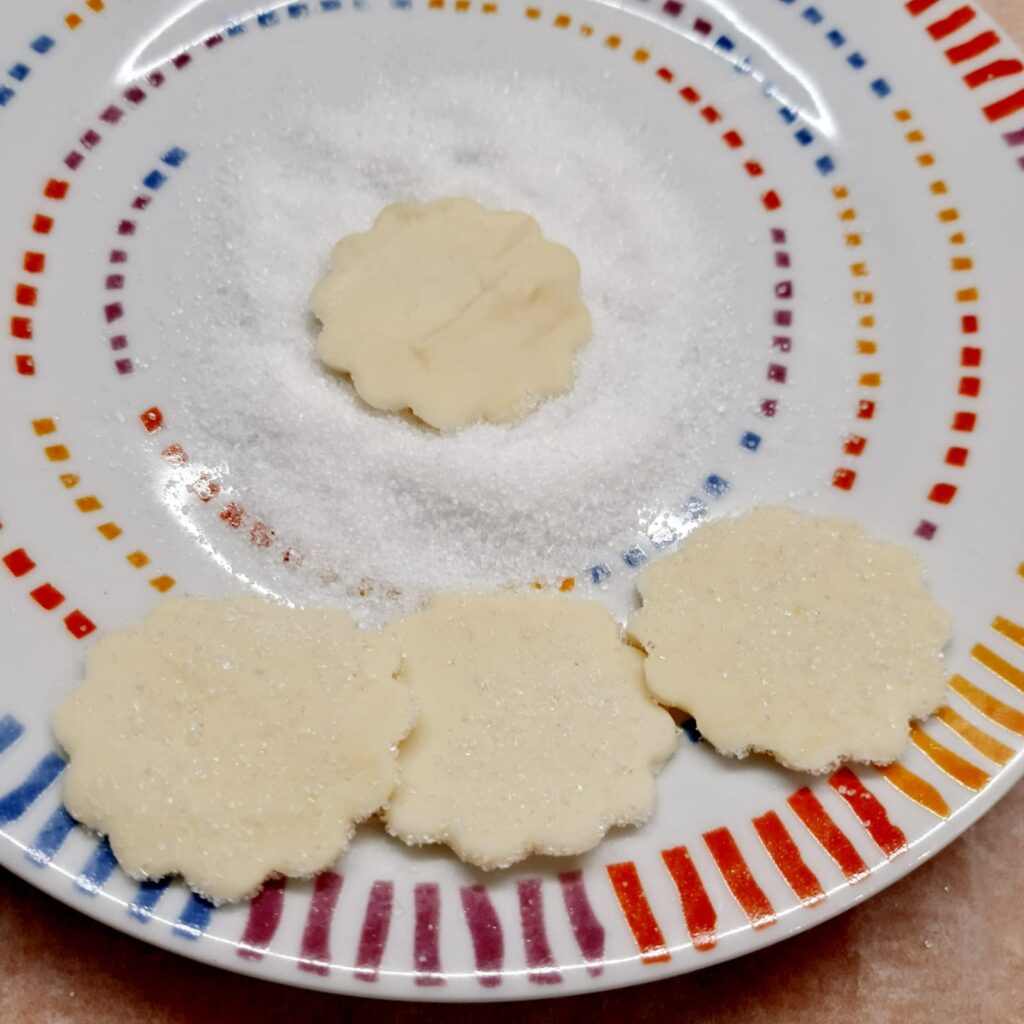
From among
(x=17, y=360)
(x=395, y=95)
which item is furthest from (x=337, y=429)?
(x=395, y=95)

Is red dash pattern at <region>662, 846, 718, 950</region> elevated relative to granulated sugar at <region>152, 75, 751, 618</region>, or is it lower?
lower

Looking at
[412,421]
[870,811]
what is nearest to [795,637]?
[870,811]

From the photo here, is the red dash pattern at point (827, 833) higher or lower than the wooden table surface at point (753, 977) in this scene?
higher

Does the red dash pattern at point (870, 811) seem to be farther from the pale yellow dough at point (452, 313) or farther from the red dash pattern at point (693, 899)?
the pale yellow dough at point (452, 313)

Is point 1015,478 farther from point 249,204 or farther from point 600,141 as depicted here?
point 249,204

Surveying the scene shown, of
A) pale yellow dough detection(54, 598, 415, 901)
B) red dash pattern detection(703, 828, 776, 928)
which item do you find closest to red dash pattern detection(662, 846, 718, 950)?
red dash pattern detection(703, 828, 776, 928)

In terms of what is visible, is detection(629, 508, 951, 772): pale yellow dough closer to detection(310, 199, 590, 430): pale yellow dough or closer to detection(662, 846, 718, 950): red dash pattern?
detection(662, 846, 718, 950): red dash pattern

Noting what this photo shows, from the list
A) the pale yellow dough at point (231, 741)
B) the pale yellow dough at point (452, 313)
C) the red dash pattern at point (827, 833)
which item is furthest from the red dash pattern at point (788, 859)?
the pale yellow dough at point (452, 313)
